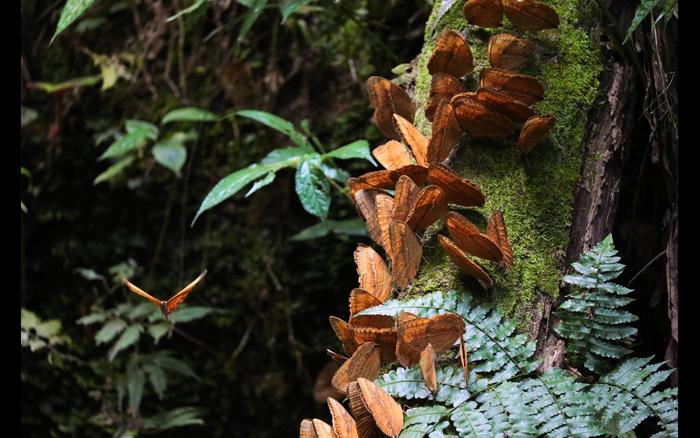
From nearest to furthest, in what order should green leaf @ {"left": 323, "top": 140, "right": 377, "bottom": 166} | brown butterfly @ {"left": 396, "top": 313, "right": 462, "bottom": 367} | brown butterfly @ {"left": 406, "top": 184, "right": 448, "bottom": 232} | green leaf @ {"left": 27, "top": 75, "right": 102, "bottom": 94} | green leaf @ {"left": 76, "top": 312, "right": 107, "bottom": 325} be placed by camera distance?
1. brown butterfly @ {"left": 396, "top": 313, "right": 462, "bottom": 367}
2. brown butterfly @ {"left": 406, "top": 184, "right": 448, "bottom": 232}
3. green leaf @ {"left": 323, "top": 140, "right": 377, "bottom": 166}
4. green leaf @ {"left": 76, "top": 312, "right": 107, "bottom": 325}
5. green leaf @ {"left": 27, "top": 75, "right": 102, "bottom": 94}

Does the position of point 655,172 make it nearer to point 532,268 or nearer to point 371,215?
point 532,268

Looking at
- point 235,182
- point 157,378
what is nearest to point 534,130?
point 235,182

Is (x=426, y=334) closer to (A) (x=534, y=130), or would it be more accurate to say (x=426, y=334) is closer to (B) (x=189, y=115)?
(A) (x=534, y=130)

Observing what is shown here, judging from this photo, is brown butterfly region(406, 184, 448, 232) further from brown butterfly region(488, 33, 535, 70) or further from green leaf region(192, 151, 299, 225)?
green leaf region(192, 151, 299, 225)

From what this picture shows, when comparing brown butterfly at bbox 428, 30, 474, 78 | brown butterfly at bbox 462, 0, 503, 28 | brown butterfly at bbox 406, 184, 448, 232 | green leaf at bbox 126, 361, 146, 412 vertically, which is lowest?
green leaf at bbox 126, 361, 146, 412

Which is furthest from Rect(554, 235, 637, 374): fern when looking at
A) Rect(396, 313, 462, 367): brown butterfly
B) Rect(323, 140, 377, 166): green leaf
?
Rect(323, 140, 377, 166): green leaf
